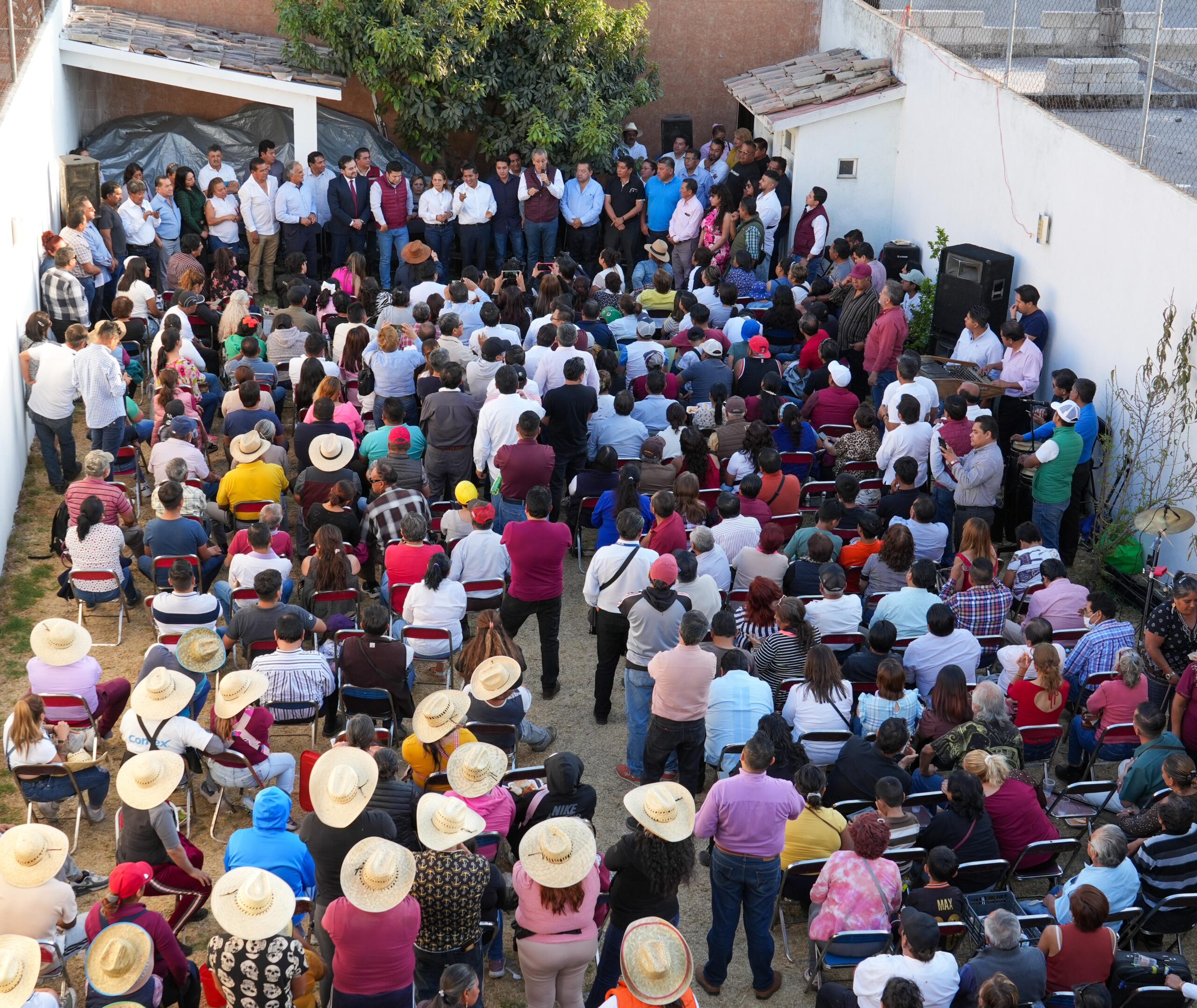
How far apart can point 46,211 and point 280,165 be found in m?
2.96

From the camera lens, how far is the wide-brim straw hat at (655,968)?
511 centimetres

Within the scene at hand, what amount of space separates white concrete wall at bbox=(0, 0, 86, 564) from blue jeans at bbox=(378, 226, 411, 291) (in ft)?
11.9

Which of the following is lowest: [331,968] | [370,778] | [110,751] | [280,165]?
[110,751]

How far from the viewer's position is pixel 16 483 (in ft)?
36.6

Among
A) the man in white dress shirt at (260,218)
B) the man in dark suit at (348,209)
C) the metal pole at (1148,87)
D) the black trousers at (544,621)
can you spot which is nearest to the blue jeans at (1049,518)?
the metal pole at (1148,87)

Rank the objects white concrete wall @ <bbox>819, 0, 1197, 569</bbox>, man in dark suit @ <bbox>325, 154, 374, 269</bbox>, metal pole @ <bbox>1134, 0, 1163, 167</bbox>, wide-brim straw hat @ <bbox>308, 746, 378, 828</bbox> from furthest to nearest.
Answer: man in dark suit @ <bbox>325, 154, 374, 269</bbox> < metal pole @ <bbox>1134, 0, 1163, 167</bbox> < white concrete wall @ <bbox>819, 0, 1197, 569</bbox> < wide-brim straw hat @ <bbox>308, 746, 378, 828</bbox>

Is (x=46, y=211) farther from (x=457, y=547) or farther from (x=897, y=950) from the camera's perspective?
(x=897, y=950)

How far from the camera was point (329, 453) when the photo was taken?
9594 millimetres

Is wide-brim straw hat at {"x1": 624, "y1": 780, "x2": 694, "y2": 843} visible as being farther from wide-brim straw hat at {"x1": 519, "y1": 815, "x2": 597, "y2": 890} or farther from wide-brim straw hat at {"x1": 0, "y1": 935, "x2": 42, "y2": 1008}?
Answer: wide-brim straw hat at {"x1": 0, "y1": 935, "x2": 42, "y2": 1008}

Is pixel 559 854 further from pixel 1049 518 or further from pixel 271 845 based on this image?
pixel 1049 518

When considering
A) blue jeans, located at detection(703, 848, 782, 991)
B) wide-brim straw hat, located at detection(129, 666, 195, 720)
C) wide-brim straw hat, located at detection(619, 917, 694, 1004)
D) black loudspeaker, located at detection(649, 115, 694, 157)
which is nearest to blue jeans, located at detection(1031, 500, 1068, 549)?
Answer: blue jeans, located at detection(703, 848, 782, 991)

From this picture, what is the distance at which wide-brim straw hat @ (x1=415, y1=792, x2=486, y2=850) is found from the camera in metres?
5.85

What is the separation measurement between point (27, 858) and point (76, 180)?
34.7 ft

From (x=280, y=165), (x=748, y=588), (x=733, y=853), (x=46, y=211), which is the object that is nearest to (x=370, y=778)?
(x=733, y=853)
